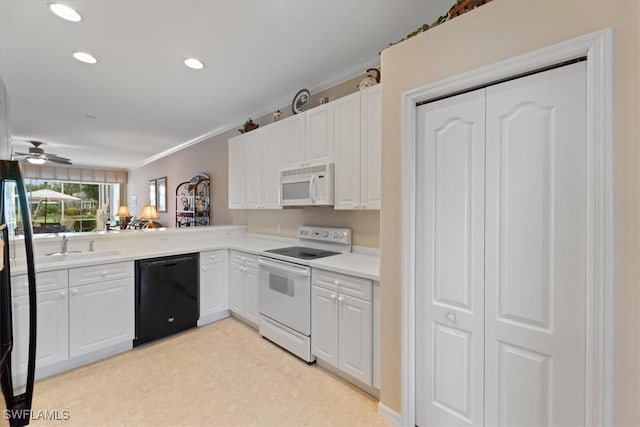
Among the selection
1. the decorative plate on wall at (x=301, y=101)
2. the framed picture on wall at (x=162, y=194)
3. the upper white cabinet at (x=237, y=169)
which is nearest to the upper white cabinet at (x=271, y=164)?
the decorative plate on wall at (x=301, y=101)

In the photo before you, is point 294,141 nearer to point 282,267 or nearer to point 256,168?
point 256,168

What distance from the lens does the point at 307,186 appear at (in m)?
2.82

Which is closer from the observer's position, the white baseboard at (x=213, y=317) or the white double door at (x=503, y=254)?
the white double door at (x=503, y=254)

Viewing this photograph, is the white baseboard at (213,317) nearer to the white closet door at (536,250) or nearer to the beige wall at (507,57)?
the beige wall at (507,57)

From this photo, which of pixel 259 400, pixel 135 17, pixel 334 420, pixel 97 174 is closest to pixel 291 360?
pixel 259 400

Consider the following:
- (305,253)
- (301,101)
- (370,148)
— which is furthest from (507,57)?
(301,101)

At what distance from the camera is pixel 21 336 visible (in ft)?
7.05

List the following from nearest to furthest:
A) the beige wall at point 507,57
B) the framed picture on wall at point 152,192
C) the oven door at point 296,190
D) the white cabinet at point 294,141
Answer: the beige wall at point 507,57 < the oven door at point 296,190 < the white cabinet at point 294,141 < the framed picture on wall at point 152,192

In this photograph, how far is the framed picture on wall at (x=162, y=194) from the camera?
6824 mm

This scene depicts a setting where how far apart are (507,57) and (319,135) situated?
169 centimetres

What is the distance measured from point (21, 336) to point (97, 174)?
881 cm

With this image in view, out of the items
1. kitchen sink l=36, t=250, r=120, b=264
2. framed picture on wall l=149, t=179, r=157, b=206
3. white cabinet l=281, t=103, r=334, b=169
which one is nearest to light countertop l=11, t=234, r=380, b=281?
kitchen sink l=36, t=250, r=120, b=264

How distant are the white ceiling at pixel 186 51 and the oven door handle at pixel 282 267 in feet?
6.23

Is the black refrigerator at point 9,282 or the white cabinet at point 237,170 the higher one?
the white cabinet at point 237,170
